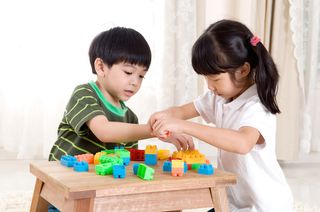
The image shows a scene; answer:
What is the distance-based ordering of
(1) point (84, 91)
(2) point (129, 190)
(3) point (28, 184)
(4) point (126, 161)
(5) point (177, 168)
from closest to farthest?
(2) point (129, 190)
(5) point (177, 168)
(4) point (126, 161)
(1) point (84, 91)
(3) point (28, 184)

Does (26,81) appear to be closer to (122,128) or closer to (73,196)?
(122,128)

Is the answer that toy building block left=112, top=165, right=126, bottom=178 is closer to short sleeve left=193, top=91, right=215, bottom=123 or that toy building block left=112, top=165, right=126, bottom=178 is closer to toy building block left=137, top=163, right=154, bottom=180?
toy building block left=137, top=163, right=154, bottom=180

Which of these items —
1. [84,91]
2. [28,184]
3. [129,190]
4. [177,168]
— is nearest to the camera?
[129,190]

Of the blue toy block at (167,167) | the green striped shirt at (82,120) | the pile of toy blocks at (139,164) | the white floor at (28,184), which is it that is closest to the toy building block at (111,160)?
the pile of toy blocks at (139,164)

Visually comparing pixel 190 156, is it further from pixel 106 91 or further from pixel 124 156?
pixel 106 91

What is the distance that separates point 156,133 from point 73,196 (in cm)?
36

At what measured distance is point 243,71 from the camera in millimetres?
1416

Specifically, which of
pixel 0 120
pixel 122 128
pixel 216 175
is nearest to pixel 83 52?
pixel 0 120

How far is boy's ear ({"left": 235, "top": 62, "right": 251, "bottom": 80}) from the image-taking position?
1.40m

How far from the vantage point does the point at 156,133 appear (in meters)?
1.29

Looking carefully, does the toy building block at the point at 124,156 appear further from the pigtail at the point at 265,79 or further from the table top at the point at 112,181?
the pigtail at the point at 265,79

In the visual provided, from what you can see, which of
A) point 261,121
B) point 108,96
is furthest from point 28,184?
point 261,121

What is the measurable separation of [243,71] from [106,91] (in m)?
0.45

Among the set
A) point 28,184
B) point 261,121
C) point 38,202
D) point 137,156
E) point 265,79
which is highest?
point 265,79
